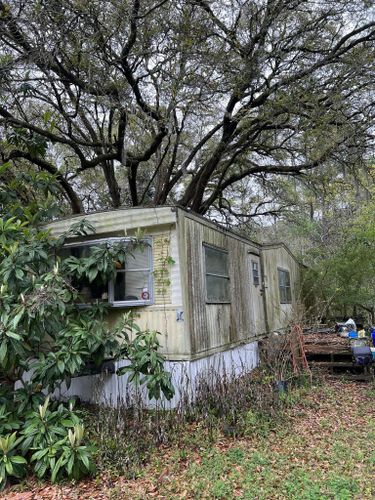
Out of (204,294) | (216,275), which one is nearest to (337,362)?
(216,275)

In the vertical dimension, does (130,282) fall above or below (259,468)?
above

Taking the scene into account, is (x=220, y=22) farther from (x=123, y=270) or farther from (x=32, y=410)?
(x=32, y=410)

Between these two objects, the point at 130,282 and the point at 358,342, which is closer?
the point at 130,282

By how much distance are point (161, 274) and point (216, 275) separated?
4.82 feet

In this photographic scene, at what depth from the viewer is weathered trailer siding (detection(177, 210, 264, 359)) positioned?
571cm

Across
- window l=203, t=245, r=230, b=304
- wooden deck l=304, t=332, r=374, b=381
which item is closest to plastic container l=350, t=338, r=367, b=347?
wooden deck l=304, t=332, r=374, b=381

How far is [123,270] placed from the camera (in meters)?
5.88

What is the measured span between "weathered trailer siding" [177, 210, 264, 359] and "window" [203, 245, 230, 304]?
0.39 feet

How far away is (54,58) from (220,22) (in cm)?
314

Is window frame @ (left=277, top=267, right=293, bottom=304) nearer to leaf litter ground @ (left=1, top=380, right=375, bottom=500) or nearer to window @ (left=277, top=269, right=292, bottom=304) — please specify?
window @ (left=277, top=269, right=292, bottom=304)

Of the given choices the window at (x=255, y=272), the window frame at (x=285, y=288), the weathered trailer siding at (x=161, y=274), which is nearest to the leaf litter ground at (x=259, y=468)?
the weathered trailer siding at (x=161, y=274)

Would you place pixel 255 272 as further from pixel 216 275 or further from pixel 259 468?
pixel 259 468

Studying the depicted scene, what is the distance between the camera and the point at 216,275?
22.6 ft

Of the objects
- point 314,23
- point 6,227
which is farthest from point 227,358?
point 314,23
